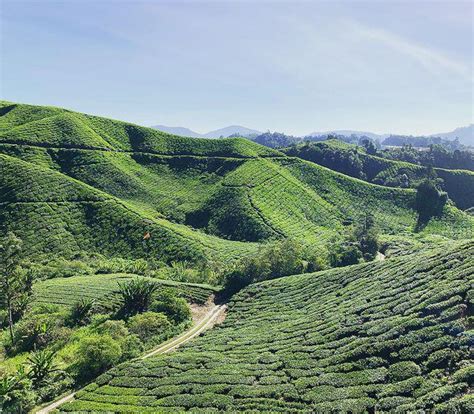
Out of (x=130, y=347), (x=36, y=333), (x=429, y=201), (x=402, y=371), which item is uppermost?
(x=429, y=201)

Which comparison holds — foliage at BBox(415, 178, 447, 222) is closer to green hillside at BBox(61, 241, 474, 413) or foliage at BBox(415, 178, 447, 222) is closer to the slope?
the slope

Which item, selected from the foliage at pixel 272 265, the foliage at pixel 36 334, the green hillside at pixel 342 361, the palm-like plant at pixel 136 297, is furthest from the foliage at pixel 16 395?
the foliage at pixel 272 265

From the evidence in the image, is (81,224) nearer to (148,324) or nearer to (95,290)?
(95,290)

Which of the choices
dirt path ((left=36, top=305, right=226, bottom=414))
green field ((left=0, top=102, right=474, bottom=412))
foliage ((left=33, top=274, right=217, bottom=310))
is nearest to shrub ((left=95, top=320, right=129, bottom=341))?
green field ((left=0, top=102, right=474, bottom=412))

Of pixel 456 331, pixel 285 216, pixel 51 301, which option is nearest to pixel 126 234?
pixel 51 301

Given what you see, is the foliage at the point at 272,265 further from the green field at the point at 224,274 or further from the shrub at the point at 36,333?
the shrub at the point at 36,333

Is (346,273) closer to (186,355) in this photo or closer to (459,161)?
(186,355)

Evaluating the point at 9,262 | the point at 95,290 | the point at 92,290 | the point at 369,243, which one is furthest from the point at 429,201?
the point at 9,262
